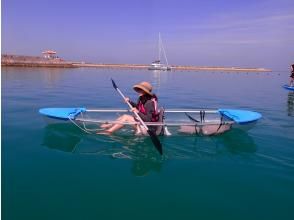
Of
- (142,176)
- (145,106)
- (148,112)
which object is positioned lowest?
(142,176)

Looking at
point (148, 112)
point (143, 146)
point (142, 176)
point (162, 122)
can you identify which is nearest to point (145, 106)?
point (148, 112)

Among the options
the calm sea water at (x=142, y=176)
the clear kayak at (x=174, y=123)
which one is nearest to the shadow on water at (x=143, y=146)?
the calm sea water at (x=142, y=176)

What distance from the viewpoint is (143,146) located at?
772cm

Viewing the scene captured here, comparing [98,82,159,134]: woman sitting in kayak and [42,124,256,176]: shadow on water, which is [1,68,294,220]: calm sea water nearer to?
[42,124,256,176]: shadow on water

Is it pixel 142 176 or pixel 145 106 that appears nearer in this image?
pixel 142 176

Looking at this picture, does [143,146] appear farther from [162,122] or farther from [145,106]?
[145,106]

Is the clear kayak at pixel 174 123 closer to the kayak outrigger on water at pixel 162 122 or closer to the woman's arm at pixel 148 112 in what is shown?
the kayak outrigger on water at pixel 162 122

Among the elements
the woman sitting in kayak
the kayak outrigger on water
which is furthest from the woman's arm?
the kayak outrigger on water

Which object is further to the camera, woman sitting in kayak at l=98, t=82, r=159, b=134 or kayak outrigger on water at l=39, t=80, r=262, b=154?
kayak outrigger on water at l=39, t=80, r=262, b=154

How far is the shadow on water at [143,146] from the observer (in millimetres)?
7051

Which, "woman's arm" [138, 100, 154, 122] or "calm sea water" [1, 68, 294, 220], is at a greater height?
"woman's arm" [138, 100, 154, 122]

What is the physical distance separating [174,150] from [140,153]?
0.90 m

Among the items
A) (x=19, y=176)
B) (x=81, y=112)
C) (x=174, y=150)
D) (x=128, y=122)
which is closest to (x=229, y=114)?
(x=174, y=150)

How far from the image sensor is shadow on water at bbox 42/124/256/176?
23.1ft
